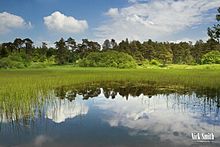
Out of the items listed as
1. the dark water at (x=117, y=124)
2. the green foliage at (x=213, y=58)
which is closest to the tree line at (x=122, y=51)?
the green foliage at (x=213, y=58)

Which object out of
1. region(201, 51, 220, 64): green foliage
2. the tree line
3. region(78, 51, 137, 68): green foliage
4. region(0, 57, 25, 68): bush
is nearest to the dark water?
region(78, 51, 137, 68): green foliage

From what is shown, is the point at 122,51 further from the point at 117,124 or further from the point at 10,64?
the point at 117,124

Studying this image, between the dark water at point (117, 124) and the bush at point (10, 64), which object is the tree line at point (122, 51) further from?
the dark water at point (117, 124)

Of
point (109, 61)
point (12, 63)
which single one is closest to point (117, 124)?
point (109, 61)

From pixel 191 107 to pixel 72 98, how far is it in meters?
6.38

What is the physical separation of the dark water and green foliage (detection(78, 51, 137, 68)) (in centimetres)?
4192

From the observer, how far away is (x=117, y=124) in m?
8.84

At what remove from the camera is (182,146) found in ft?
A: 20.9

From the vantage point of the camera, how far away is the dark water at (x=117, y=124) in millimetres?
6953

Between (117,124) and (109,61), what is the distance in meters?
47.2

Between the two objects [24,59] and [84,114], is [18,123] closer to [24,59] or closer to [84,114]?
[84,114]

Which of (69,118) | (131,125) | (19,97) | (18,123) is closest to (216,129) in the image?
(131,125)

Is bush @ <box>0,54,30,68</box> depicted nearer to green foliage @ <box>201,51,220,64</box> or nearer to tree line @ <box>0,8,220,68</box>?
tree line @ <box>0,8,220,68</box>

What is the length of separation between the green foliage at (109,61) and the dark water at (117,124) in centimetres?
4192
